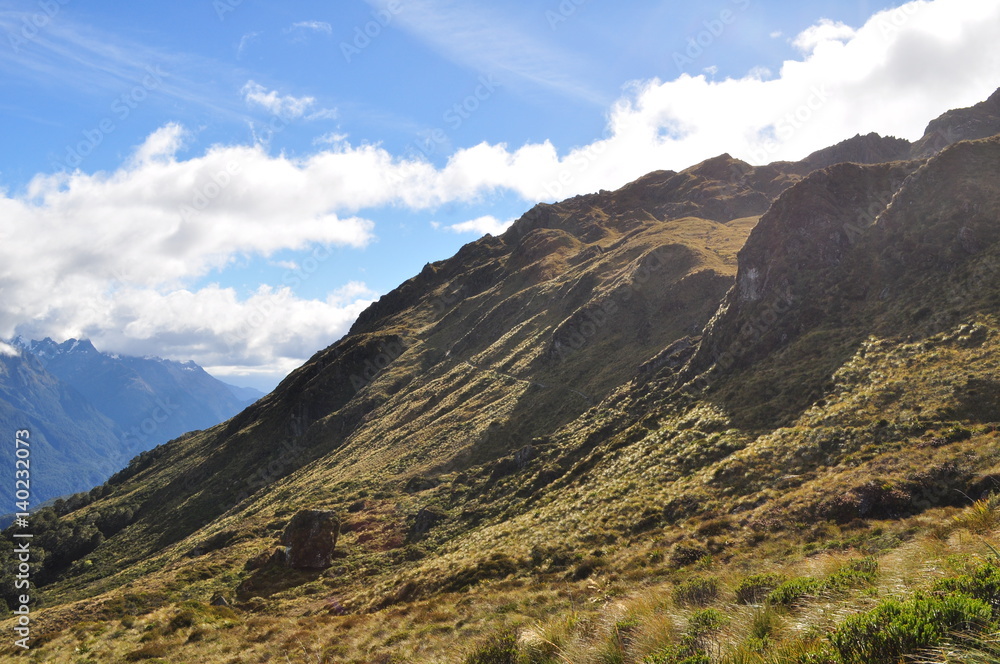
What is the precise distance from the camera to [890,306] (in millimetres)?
38688

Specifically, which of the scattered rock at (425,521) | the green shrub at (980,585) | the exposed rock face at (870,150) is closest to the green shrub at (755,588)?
the green shrub at (980,585)

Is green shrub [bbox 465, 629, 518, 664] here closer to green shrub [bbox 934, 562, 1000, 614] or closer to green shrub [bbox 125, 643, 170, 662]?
green shrub [bbox 934, 562, 1000, 614]

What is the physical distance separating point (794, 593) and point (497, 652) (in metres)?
6.48

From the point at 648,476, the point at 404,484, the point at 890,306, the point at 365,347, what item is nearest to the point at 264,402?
the point at 365,347

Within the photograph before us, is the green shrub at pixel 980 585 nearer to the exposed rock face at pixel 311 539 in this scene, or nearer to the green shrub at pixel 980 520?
the green shrub at pixel 980 520

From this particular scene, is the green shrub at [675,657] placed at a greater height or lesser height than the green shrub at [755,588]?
greater

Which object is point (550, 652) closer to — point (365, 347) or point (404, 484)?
point (404, 484)

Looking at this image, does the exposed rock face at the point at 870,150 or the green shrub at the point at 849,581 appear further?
the exposed rock face at the point at 870,150

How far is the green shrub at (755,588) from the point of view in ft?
36.3

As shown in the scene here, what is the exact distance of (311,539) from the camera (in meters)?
42.6

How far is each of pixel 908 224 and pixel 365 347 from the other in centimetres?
11516

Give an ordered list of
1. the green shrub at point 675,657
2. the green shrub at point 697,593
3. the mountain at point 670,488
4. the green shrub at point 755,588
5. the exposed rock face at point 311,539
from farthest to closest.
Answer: the exposed rock face at point 311,539
the green shrub at point 697,593
the green shrub at point 755,588
the mountain at point 670,488
the green shrub at point 675,657

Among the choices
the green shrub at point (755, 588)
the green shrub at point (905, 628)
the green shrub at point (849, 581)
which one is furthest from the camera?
the green shrub at point (755, 588)

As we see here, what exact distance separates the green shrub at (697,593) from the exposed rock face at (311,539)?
37.2 metres
